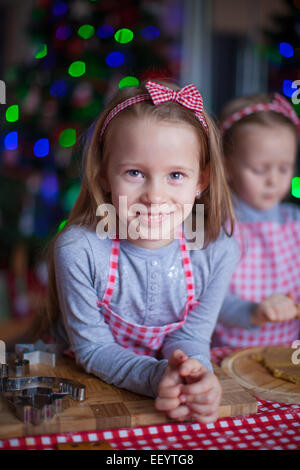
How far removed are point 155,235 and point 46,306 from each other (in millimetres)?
332

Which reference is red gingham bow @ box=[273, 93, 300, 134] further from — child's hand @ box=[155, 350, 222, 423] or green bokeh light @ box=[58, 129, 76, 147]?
green bokeh light @ box=[58, 129, 76, 147]

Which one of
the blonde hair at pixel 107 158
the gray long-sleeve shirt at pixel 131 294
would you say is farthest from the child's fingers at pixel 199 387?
the blonde hair at pixel 107 158

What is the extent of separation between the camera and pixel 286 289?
5.12ft

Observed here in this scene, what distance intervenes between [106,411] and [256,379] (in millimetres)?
317

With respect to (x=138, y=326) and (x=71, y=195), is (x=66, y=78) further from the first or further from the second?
(x=138, y=326)

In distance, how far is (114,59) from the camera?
2834 millimetres

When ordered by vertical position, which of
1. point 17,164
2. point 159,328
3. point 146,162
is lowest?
point 159,328

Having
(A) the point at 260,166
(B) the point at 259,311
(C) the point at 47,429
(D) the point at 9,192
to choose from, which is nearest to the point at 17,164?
(D) the point at 9,192

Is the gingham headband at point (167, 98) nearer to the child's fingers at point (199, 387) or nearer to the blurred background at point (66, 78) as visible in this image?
the child's fingers at point (199, 387)

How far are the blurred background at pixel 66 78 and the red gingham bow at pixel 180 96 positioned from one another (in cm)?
110

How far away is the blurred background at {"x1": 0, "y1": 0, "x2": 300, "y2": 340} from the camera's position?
9.09 ft

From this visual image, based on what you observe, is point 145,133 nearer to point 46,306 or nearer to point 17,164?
point 46,306

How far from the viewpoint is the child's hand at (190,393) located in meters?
0.78

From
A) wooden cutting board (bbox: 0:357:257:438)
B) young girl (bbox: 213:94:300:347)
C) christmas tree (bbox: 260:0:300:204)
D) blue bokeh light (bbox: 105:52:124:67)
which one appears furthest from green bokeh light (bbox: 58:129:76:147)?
wooden cutting board (bbox: 0:357:257:438)
